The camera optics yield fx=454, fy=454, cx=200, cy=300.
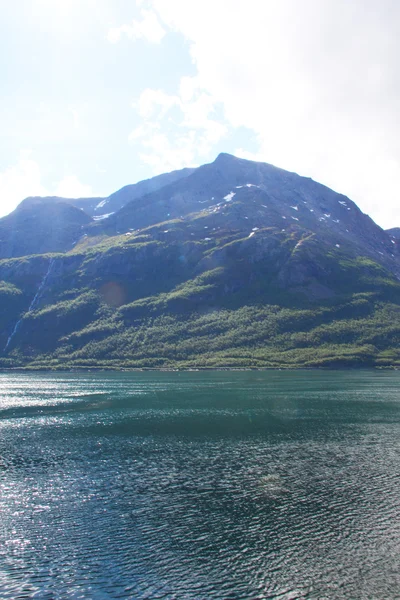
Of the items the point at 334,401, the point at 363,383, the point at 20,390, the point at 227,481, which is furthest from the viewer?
the point at 363,383

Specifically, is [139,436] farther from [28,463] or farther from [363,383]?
[363,383]

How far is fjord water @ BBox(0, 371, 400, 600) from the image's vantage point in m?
30.6

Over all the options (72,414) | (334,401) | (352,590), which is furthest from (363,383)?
(352,590)

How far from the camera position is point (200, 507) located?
142 ft

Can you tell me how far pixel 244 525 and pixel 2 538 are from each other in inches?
788

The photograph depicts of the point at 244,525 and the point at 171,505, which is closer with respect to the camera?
the point at 244,525

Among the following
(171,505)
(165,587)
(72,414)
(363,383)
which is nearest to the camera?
(165,587)

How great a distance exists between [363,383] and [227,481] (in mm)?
116716

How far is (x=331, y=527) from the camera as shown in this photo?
128 feet

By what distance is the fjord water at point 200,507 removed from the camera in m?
30.6

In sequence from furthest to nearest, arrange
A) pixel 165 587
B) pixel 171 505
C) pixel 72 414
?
pixel 72 414, pixel 171 505, pixel 165 587

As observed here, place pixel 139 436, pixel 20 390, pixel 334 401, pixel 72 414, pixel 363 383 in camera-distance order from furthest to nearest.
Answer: pixel 363 383, pixel 20 390, pixel 334 401, pixel 72 414, pixel 139 436

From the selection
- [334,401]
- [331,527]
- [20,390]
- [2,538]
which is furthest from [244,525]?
[20,390]

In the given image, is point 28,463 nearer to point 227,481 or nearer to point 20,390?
point 227,481
